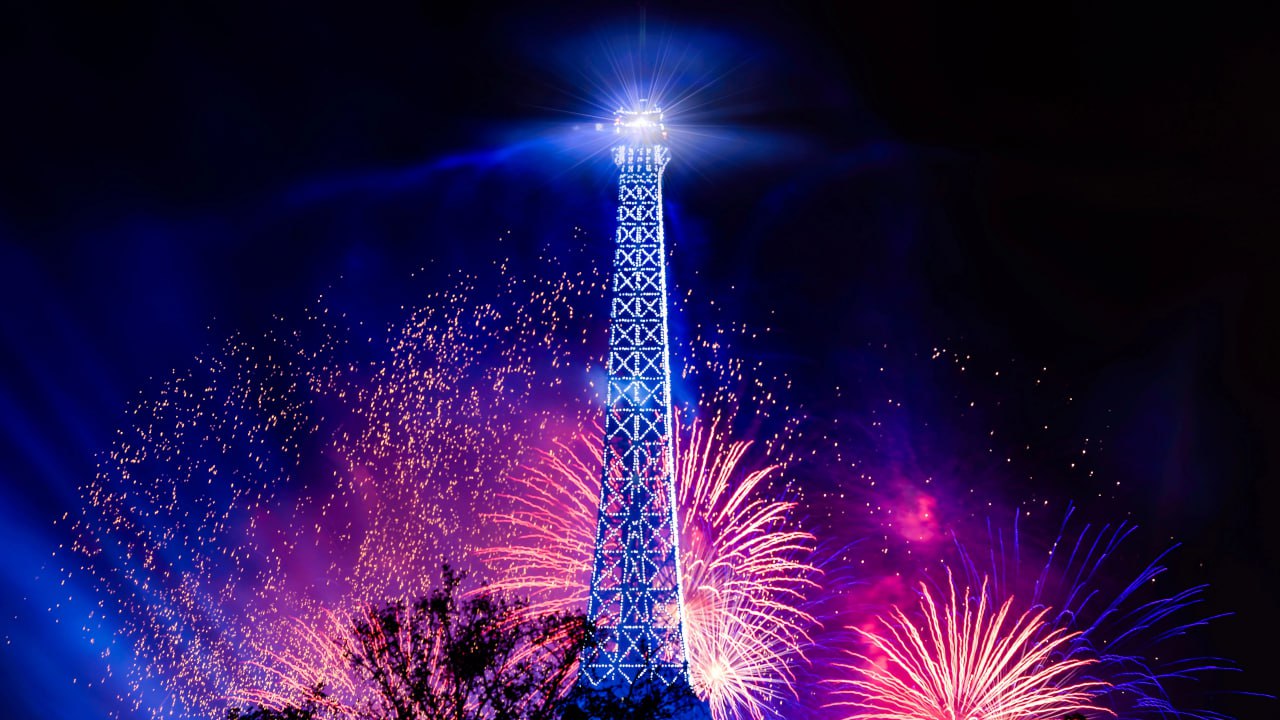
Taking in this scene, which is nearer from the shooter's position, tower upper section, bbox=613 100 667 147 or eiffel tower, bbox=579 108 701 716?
eiffel tower, bbox=579 108 701 716

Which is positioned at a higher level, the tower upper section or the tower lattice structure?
the tower upper section

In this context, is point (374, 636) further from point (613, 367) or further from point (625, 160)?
point (625, 160)

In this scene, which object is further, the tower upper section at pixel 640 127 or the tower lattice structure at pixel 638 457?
the tower upper section at pixel 640 127

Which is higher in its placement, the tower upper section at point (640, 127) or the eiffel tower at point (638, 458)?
the tower upper section at point (640, 127)

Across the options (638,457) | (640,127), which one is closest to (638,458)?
(638,457)

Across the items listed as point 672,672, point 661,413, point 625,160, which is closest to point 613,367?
point 661,413

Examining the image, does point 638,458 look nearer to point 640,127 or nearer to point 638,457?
point 638,457

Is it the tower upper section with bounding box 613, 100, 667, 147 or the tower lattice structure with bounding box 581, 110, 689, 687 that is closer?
the tower lattice structure with bounding box 581, 110, 689, 687

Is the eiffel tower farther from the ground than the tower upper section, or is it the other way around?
the tower upper section
